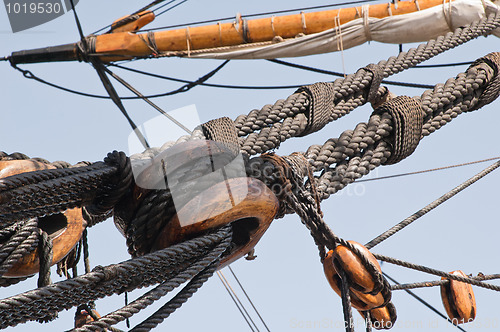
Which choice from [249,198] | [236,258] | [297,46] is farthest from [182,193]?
[297,46]

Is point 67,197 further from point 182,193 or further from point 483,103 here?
point 483,103

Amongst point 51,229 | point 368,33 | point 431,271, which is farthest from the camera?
point 368,33

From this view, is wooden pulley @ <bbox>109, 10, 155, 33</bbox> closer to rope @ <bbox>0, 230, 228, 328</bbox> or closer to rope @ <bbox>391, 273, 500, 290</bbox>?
rope @ <bbox>391, 273, 500, 290</bbox>

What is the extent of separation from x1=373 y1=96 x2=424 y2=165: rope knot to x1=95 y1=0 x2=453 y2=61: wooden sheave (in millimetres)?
3654

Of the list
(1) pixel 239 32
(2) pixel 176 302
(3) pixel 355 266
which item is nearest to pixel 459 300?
(3) pixel 355 266

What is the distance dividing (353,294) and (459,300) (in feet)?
3.86

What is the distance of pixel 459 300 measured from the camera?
374 cm

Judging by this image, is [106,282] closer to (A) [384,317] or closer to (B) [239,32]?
(A) [384,317]

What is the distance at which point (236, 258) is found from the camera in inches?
96.7

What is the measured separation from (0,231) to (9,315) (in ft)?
1.79

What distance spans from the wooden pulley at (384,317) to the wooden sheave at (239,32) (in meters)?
3.65

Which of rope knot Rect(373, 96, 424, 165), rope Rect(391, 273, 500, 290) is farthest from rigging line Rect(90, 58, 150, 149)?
rope knot Rect(373, 96, 424, 165)

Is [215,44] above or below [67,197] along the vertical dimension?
below

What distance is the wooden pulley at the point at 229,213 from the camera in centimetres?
221
